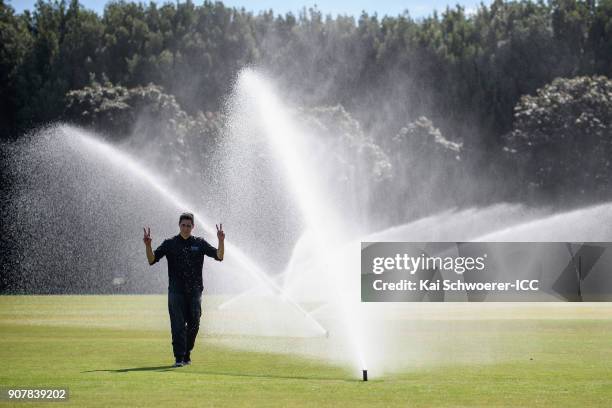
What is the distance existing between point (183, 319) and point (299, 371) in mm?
2136

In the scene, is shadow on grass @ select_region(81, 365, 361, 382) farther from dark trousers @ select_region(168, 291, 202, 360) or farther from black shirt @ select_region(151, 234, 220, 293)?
black shirt @ select_region(151, 234, 220, 293)

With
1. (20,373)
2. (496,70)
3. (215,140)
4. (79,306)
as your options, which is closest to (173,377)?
(20,373)

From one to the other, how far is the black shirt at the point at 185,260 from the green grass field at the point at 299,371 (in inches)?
52.2

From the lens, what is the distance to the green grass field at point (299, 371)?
1698 centimetres

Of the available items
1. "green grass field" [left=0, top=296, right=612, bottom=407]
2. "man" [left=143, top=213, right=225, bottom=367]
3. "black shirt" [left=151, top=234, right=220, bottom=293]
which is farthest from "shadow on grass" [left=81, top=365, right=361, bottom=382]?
"black shirt" [left=151, top=234, right=220, bottom=293]

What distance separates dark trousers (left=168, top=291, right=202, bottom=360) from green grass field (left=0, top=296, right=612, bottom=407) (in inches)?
14.9

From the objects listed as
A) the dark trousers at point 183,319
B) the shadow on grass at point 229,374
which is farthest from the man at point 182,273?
the shadow on grass at point 229,374

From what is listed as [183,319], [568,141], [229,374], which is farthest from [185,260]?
[568,141]

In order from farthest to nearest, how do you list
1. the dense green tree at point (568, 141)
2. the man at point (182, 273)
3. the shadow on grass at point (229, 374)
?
the dense green tree at point (568, 141) < the man at point (182, 273) < the shadow on grass at point (229, 374)

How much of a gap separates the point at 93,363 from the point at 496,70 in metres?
108

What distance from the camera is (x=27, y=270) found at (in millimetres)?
83062

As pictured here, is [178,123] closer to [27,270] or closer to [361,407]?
[27,270]

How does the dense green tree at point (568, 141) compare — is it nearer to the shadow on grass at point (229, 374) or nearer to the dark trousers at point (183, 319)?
the dark trousers at point (183, 319)

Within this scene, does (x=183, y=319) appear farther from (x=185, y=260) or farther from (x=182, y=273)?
(x=185, y=260)
